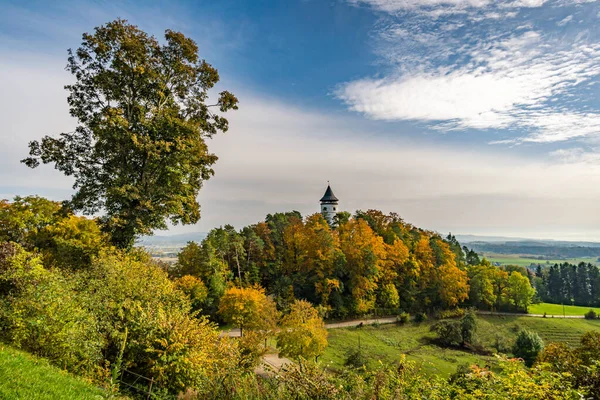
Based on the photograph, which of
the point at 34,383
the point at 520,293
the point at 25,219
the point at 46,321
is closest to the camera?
the point at 34,383

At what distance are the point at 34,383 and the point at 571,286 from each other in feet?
304

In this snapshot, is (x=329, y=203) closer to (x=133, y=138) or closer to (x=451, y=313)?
(x=451, y=313)

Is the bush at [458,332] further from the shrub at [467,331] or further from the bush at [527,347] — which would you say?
the bush at [527,347]

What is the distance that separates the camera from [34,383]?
4.68 m

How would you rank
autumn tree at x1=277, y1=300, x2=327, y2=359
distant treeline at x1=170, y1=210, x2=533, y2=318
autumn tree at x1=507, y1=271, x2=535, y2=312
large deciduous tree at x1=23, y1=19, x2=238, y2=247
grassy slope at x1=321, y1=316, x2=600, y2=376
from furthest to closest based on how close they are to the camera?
1. autumn tree at x1=507, y1=271, x2=535, y2=312
2. distant treeline at x1=170, y1=210, x2=533, y2=318
3. grassy slope at x1=321, y1=316, x2=600, y2=376
4. autumn tree at x1=277, y1=300, x2=327, y2=359
5. large deciduous tree at x1=23, y1=19, x2=238, y2=247

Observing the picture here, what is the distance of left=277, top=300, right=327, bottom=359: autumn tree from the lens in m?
19.1

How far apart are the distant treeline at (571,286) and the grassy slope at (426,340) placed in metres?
30.6

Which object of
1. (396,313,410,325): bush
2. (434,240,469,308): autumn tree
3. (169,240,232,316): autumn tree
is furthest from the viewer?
(434,240,469,308): autumn tree

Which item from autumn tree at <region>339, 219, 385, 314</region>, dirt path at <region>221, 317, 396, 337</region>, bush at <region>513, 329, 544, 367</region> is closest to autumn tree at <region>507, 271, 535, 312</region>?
bush at <region>513, 329, 544, 367</region>

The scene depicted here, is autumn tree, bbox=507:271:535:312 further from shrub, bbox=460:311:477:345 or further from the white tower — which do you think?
the white tower

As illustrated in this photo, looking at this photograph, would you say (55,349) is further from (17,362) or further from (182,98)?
(182,98)

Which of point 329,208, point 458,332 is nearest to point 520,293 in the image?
point 458,332

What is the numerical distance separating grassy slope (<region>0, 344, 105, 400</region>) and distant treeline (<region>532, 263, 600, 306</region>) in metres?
85.9

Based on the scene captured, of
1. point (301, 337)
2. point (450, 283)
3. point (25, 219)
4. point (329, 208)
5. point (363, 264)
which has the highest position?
point (329, 208)
